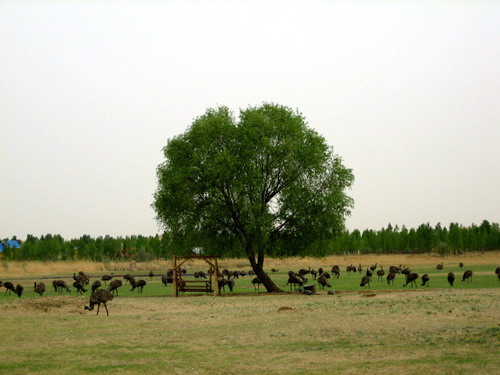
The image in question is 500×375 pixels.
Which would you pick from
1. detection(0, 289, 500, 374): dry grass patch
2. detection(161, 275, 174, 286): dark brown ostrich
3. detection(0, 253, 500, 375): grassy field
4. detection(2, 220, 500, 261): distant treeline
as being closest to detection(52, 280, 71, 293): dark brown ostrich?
detection(161, 275, 174, 286): dark brown ostrich

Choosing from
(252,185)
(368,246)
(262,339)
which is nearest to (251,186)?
(252,185)

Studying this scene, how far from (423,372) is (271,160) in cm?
3620

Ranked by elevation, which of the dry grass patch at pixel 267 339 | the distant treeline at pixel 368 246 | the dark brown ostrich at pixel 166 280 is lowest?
the dry grass patch at pixel 267 339

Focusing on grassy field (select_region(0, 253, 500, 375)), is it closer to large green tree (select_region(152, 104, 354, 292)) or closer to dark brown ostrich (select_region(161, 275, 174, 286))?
large green tree (select_region(152, 104, 354, 292))

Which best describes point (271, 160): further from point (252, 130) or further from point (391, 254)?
point (391, 254)

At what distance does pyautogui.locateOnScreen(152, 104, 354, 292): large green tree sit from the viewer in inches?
1972

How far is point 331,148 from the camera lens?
176 ft

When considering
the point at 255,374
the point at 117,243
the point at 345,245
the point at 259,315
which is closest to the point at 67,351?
the point at 255,374

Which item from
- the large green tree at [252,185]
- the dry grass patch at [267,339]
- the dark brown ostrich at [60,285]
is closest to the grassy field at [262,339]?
the dry grass patch at [267,339]

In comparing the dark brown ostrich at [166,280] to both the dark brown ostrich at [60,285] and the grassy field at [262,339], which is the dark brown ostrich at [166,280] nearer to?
the dark brown ostrich at [60,285]

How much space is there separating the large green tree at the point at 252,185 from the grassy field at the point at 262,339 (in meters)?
14.8

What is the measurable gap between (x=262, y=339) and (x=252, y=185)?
27023 mm

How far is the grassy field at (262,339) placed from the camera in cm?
1783

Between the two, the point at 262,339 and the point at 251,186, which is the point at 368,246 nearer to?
the point at 251,186
